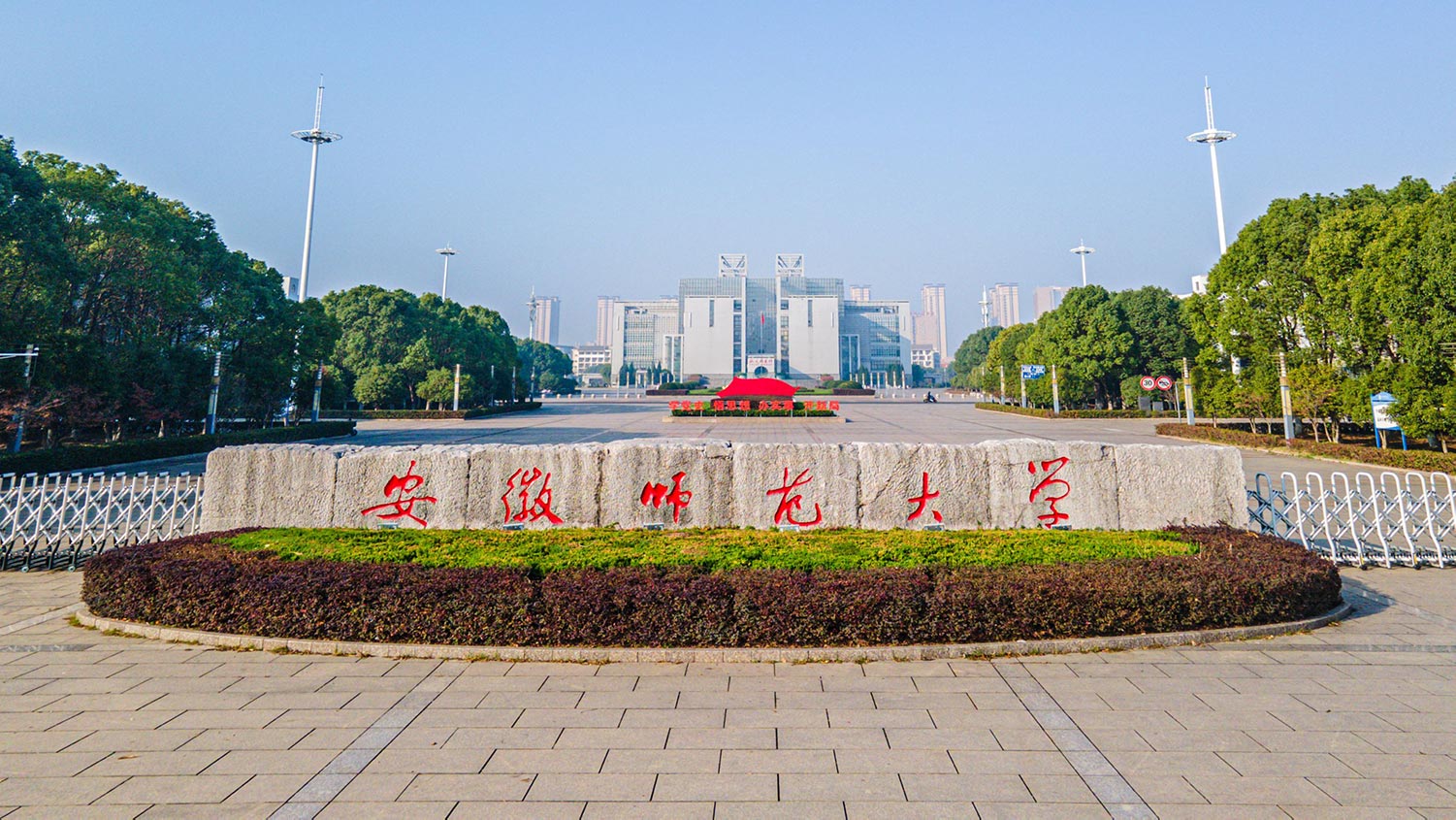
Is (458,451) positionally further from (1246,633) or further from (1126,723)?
(1246,633)

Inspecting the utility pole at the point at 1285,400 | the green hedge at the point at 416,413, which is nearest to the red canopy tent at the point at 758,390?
the green hedge at the point at 416,413

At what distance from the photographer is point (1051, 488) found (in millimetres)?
6898

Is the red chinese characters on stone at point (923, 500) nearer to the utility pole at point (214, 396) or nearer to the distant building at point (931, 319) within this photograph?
the utility pole at point (214, 396)

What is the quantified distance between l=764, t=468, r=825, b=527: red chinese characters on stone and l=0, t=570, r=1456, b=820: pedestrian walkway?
2.57 m


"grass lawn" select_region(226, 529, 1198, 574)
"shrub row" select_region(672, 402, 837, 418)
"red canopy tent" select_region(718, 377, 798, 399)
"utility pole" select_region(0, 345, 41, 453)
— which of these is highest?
"red canopy tent" select_region(718, 377, 798, 399)

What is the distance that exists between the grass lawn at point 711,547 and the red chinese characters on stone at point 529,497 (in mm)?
396

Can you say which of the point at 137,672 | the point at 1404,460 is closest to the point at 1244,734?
the point at 137,672

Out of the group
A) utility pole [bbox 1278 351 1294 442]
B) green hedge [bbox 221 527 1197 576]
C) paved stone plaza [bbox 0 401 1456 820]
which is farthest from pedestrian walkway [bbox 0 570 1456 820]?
utility pole [bbox 1278 351 1294 442]

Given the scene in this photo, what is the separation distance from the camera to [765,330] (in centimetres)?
9675

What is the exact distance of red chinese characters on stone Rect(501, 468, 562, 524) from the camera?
684 cm

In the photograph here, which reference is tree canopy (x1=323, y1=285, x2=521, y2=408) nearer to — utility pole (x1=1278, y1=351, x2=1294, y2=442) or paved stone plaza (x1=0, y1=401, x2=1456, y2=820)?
paved stone plaza (x1=0, y1=401, x2=1456, y2=820)

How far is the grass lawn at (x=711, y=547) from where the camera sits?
525 cm

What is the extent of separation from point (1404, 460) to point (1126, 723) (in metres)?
15.3

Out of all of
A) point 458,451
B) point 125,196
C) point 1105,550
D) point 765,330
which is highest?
point 765,330
